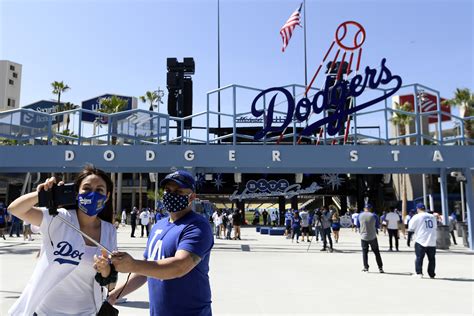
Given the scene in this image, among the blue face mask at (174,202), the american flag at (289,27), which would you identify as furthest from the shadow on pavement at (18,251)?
the american flag at (289,27)

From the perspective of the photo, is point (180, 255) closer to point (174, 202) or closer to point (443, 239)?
point (174, 202)

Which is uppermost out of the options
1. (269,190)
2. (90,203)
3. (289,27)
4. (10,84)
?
(10,84)

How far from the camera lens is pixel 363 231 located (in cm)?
1067

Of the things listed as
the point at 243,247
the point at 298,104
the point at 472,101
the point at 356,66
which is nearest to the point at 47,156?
the point at 243,247

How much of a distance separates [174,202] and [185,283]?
0.55 m

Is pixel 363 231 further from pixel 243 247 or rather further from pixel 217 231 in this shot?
pixel 217 231

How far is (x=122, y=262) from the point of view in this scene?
2.04 m

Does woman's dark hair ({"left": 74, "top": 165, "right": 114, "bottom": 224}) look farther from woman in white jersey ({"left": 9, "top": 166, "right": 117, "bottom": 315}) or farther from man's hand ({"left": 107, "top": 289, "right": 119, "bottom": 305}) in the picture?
Result: man's hand ({"left": 107, "top": 289, "right": 119, "bottom": 305})

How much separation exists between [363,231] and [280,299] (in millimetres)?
4273

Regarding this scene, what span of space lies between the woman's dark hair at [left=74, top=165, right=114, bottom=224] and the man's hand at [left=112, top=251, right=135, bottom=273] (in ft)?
3.25

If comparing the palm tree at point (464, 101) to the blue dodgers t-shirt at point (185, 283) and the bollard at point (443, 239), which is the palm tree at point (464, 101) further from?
the blue dodgers t-shirt at point (185, 283)

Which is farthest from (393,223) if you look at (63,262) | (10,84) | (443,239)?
(10,84)

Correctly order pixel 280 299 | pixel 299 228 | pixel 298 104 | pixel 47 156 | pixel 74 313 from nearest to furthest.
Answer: pixel 74 313 < pixel 280 299 < pixel 47 156 < pixel 298 104 < pixel 299 228

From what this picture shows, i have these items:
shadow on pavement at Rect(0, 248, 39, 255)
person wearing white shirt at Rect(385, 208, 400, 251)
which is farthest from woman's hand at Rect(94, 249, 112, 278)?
person wearing white shirt at Rect(385, 208, 400, 251)
